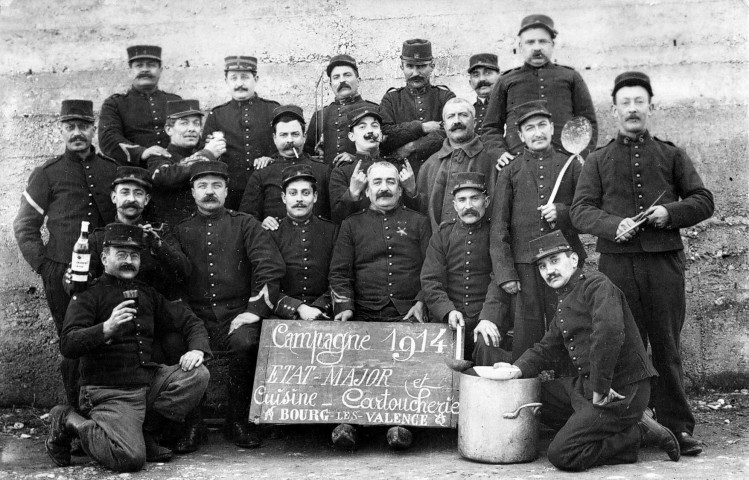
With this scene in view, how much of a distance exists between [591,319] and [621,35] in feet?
11.6

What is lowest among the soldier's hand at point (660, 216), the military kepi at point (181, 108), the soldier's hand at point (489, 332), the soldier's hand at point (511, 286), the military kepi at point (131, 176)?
the soldier's hand at point (489, 332)

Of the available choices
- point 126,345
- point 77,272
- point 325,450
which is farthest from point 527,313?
point 77,272

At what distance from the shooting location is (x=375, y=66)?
322 inches

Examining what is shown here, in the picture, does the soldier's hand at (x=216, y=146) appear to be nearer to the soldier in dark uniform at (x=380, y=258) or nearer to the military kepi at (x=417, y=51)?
the soldier in dark uniform at (x=380, y=258)

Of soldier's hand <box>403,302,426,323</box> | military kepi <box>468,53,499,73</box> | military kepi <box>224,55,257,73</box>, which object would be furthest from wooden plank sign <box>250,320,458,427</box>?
military kepi <box>468,53,499,73</box>

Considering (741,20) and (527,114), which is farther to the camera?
(741,20)

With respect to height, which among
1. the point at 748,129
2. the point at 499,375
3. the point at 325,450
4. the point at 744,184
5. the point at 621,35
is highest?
the point at 621,35

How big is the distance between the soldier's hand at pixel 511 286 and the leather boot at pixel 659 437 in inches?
45.3

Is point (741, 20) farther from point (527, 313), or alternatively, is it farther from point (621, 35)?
point (527, 313)

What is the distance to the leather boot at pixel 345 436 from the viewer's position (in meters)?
5.80

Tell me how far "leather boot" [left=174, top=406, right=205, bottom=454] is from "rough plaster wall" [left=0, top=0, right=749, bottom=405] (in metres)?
2.37

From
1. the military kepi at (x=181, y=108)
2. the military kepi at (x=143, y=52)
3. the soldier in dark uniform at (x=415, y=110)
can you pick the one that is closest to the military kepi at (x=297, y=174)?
the soldier in dark uniform at (x=415, y=110)

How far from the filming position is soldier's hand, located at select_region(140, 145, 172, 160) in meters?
6.78

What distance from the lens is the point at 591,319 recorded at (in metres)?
5.33
